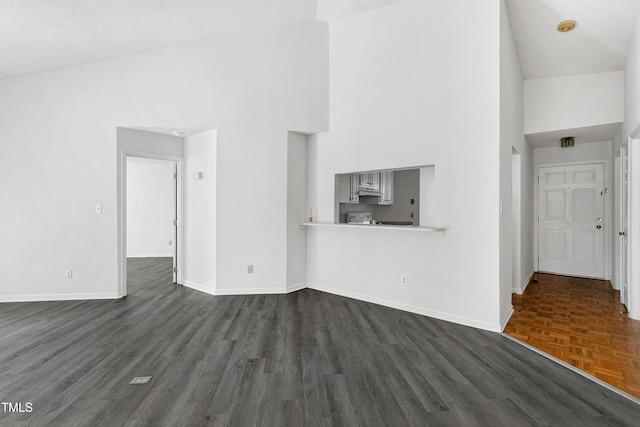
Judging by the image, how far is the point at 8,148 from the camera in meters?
4.11

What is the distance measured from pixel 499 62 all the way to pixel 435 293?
2.51 metres

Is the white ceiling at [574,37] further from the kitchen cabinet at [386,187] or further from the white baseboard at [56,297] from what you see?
the white baseboard at [56,297]

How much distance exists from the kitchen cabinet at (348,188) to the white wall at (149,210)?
208 inches

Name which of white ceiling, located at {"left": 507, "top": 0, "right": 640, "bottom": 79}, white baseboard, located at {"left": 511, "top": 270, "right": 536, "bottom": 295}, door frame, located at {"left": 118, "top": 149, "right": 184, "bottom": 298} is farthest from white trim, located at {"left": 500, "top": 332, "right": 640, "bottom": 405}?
door frame, located at {"left": 118, "top": 149, "right": 184, "bottom": 298}

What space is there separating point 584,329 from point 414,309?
5.57 ft

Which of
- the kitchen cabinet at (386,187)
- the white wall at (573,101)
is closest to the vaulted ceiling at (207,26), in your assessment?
the white wall at (573,101)

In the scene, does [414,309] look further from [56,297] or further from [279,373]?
[56,297]

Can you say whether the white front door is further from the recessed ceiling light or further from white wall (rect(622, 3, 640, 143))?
the recessed ceiling light

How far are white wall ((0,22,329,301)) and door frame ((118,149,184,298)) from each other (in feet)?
0.29

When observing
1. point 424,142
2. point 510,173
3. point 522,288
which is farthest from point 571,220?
point 424,142

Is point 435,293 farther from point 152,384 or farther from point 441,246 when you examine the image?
point 152,384

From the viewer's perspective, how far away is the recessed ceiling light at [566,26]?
11.2 feet

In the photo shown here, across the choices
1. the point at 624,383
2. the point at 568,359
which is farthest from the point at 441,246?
the point at 624,383

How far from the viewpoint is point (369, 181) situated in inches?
210
